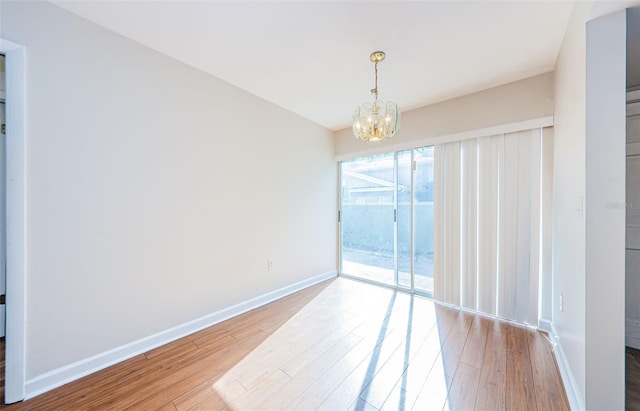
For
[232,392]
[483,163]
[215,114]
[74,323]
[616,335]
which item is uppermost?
[215,114]

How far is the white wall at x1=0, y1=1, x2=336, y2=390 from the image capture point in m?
1.58

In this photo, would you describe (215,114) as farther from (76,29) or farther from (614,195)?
(614,195)

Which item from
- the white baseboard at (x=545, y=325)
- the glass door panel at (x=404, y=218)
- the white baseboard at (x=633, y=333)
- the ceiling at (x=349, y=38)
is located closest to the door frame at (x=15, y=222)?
the ceiling at (x=349, y=38)

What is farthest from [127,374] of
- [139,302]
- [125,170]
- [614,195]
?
[614,195]

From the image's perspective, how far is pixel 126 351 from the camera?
193 centimetres

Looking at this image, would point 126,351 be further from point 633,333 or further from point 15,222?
point 633,333

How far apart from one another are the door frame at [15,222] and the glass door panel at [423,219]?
365 cm

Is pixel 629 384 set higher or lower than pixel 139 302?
lower

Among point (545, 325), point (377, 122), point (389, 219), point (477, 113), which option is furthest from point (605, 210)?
point (389, 219)

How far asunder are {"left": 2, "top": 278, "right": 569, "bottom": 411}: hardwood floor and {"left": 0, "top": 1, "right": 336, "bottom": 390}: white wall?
35 cm

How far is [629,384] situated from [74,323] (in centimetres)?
392

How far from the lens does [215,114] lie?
8.25 ft

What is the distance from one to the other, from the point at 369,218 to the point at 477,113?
6.56 feet

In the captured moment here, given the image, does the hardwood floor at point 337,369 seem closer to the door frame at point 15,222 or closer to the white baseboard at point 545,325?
the white baseboard at point 545,325
